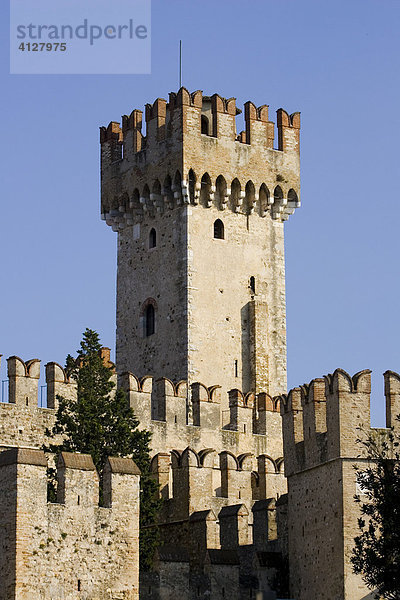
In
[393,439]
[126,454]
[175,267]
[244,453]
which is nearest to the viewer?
[393,439]

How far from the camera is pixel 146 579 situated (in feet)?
121

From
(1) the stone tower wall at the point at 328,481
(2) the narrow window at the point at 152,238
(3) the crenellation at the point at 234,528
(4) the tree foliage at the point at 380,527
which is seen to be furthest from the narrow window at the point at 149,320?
(4) the tree foliage at the point at 380,527

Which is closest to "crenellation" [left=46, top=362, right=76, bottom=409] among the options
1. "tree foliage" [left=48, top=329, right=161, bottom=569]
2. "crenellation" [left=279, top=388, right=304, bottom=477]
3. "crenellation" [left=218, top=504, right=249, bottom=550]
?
"tree foliage" [left=48, top=329, right=161, bottom=569]

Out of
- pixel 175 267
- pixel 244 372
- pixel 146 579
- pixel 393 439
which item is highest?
pixel 175 267

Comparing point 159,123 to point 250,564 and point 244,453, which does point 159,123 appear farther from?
point 250,564

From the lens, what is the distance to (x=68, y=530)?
3334 cm

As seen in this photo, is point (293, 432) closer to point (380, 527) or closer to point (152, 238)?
point (380, 527)

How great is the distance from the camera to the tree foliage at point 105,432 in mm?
40750

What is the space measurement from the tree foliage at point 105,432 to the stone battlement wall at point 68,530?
5423mm

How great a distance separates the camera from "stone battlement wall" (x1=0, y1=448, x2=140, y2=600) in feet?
106

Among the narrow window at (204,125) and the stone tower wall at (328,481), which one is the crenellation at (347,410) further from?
the narrow window at (204,125)

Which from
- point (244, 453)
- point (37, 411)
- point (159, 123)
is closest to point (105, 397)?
point (37, 411)

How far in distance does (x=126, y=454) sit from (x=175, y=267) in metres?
16.0

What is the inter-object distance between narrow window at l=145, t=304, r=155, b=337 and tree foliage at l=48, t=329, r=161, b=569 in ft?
43.2
